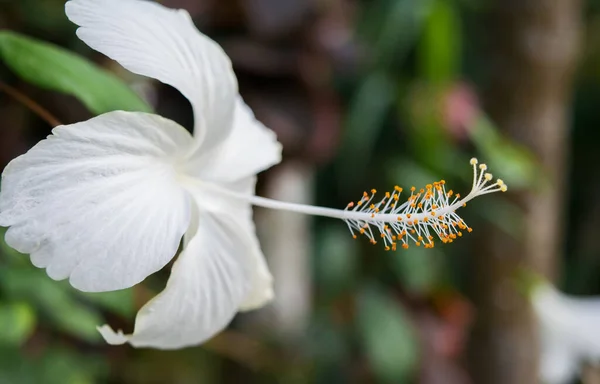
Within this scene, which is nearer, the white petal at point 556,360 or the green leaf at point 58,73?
the green leaf at point 58,73

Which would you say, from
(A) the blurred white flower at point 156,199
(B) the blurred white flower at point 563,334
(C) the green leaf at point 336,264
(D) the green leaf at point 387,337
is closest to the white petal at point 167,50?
(A) the blurred white flower at point 156,199

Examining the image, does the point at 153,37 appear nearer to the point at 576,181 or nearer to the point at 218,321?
the point at 218,321

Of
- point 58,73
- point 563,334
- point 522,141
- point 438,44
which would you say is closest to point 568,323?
point 563,334

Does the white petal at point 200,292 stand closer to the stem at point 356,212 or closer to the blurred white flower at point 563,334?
the stem at point 356,212

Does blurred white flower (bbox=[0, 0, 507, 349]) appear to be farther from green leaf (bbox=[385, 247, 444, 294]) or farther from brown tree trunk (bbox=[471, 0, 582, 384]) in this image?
green leaf (bbox=[385, 247, 444, 294])

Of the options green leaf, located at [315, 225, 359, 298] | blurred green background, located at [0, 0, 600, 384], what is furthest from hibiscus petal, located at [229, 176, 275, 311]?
green leaf, located at [315, 225, 359, 298]

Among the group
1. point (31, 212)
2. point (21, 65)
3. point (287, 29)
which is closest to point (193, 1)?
point (287, 29)
